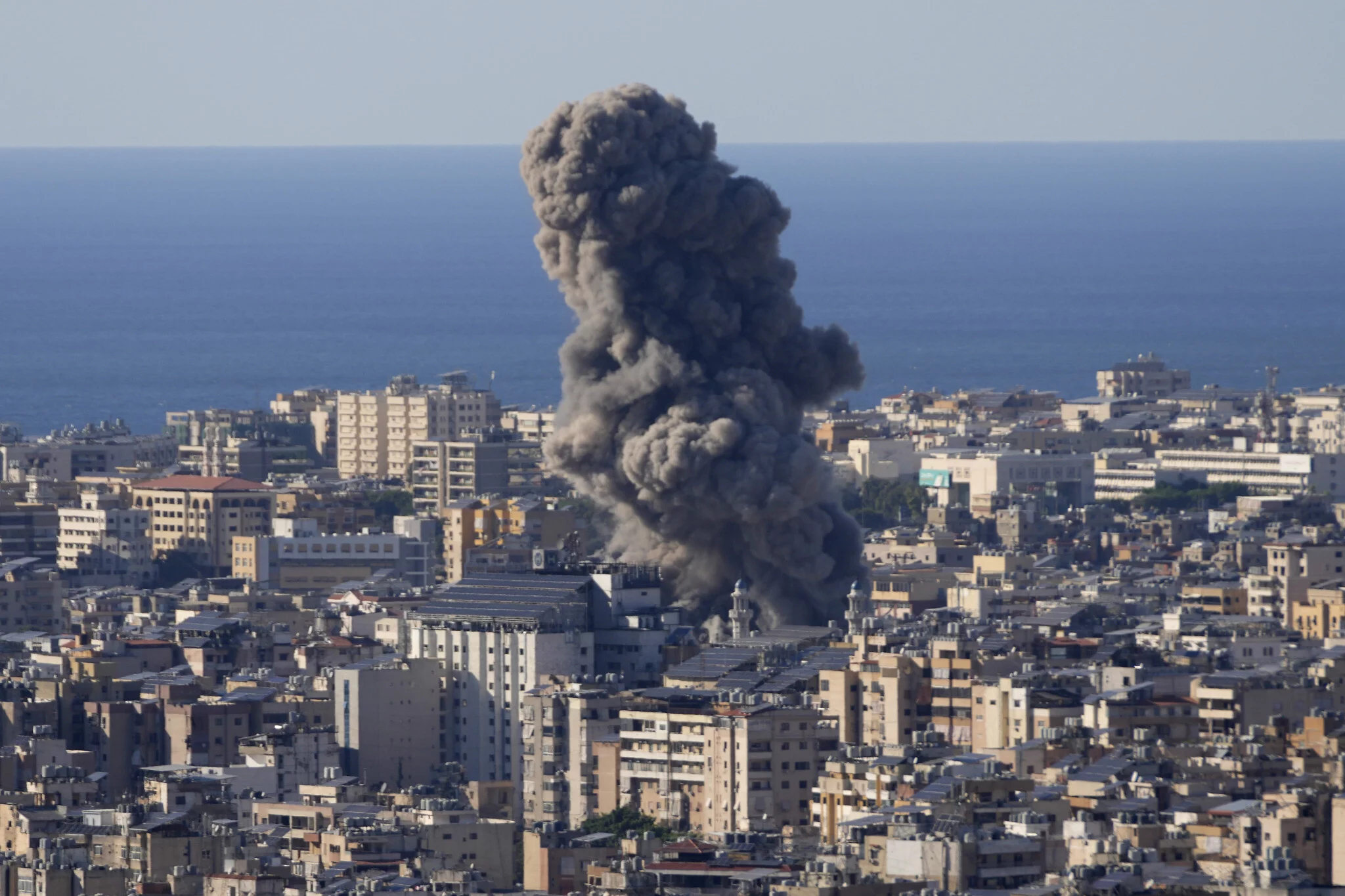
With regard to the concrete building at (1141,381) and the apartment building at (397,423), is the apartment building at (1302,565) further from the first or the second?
the concrete building at (1141,381)

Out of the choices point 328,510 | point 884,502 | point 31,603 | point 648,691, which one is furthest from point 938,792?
point 884,502

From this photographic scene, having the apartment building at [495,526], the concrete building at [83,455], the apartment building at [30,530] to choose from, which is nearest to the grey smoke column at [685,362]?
the apartment building at [495,526]

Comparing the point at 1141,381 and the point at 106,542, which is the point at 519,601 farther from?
the point at 1141,381

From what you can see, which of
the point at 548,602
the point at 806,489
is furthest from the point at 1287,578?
the point at 548,602

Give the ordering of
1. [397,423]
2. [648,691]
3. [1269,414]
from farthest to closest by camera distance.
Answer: [1269,414], [397,423], [648,691]

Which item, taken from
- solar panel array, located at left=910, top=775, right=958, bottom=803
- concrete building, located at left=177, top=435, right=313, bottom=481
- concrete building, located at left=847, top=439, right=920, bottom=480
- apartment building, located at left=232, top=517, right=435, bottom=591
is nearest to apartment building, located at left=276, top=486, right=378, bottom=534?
apartment building, located at left=232, top=517, right=435, bottom=591

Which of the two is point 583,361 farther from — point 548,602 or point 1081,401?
point 1081,401
